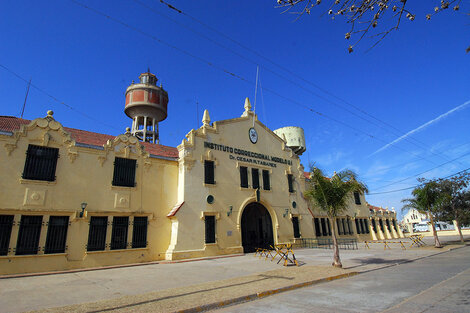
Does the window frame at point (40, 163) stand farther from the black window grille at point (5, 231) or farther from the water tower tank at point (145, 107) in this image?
the water tower tank at point (145, 107)

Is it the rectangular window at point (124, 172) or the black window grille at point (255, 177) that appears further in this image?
the black window grille at point (255, 177)

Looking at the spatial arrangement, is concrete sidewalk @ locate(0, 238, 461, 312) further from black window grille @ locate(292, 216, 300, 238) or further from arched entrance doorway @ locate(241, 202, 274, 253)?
black window grille @ locate(292, 216, 300, 238)

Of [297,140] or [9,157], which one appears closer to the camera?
[9,157]

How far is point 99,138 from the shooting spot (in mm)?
19188

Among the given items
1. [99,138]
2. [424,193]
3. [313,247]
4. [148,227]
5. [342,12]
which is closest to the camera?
[342,12]

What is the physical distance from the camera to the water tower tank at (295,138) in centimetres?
3325

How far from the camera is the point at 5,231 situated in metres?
13.1

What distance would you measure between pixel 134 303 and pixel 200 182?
42.9ft

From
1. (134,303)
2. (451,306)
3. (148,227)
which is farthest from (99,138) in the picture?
(451,306)

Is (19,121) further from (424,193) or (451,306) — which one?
(424,193)

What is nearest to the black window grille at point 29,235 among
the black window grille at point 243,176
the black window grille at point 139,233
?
the black window grille at point 139,233

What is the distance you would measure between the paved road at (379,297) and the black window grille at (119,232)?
11896mm

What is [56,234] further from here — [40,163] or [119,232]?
[40,163]

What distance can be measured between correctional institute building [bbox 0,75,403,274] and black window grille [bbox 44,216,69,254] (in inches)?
1.8
